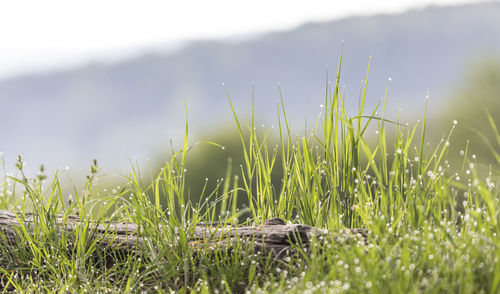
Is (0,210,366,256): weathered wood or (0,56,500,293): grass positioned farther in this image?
(0,210,366,256): weathered wood

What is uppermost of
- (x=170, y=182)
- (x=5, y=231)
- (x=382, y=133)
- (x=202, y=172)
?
(x=382, y=133)

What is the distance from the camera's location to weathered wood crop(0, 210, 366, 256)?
287 centimetres

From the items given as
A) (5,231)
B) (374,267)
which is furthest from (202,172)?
(374,267)

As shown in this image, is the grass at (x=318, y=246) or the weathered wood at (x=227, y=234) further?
the weathered wood at (x=227, y=234)

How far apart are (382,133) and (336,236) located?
0.68 metres

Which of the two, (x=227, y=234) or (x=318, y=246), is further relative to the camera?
(x=227, y=234)

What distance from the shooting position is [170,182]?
2.83m

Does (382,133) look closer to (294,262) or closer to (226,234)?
(294,262)

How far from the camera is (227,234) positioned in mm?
3078

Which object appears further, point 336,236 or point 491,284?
point 336,236

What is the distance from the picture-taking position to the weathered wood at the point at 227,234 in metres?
2.87

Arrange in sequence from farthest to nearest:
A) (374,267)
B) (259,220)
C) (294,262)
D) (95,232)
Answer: (259,220), (95,232), (294,262), (374,267)

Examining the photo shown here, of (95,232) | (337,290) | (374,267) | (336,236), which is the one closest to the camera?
(337,290)

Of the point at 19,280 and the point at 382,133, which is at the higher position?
the point at 382,133
